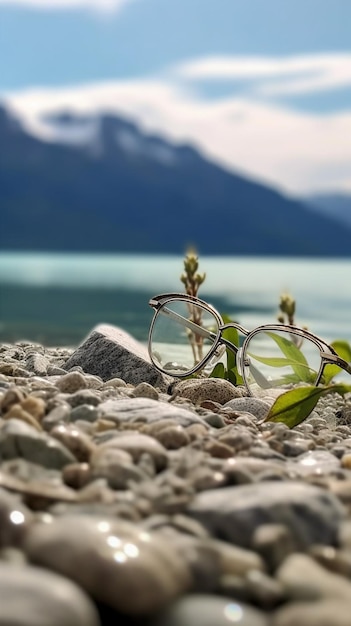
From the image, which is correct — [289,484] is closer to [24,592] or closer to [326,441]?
[24,592]

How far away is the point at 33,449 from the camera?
10.1ft

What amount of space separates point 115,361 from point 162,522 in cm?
334

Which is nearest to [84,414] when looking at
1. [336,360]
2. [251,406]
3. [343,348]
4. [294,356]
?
[251,406]

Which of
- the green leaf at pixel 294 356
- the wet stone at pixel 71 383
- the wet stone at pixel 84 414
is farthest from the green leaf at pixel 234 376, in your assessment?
the wet stone at pixel 84 414

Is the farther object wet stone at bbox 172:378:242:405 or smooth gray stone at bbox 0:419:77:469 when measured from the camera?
wet stone at bbox 172:378:242:405

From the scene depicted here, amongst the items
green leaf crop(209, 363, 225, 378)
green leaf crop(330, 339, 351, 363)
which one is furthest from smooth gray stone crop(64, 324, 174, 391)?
green leaf crop(330, 339, 351, 363)

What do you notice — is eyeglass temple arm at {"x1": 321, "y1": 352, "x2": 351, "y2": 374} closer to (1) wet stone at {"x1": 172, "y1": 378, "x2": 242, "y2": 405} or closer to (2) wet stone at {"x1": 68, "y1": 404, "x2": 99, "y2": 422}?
(1) wet stone at {"x1": 172, "y1": 378, "x2": 242, "y2": 405}

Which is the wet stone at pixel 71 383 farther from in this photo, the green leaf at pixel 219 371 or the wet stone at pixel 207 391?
the green leaf at pixel 219 371

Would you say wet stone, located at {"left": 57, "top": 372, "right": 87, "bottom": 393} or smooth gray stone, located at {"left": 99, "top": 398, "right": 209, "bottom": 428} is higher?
wet stone, located at {"left": 57, "top": 372, "right": 87, "bottom": 393}

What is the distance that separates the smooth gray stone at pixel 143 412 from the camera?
12.6 feet

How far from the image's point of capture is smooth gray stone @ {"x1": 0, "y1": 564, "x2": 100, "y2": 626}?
6.70ft

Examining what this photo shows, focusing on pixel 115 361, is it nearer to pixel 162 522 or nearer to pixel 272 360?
pixel 272 360

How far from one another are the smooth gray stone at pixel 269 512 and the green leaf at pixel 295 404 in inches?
73.4

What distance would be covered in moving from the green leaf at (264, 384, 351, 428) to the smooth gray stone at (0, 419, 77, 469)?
1.72 metres
